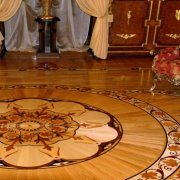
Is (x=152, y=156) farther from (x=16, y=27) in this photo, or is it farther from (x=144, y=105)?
(x=16, y=27)

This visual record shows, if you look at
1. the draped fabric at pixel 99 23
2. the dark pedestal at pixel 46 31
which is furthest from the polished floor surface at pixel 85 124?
the dark pedestal at pixel 46 31

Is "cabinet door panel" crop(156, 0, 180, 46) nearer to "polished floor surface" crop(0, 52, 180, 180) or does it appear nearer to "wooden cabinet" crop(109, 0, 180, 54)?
"wooden cabinet" crop(109, 0, 180, 54)

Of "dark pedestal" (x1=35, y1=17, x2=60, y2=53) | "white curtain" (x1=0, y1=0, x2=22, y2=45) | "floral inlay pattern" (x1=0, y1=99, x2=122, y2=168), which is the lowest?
"floral inlay pattern" (x1=0, y1=99, x2=122, y2=168)

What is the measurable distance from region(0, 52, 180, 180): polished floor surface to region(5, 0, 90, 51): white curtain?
1.04 m

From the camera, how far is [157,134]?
128 inches

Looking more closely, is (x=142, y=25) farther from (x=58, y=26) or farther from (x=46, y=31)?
(x=46, y=31)

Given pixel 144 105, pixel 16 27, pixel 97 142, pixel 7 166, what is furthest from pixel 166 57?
pixel 16 27

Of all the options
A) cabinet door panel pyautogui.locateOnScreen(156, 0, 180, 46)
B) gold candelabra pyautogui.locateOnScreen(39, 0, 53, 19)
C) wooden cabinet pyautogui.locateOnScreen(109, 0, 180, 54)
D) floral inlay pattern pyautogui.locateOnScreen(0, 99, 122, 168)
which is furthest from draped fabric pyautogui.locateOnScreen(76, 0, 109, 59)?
floral inlay pattern pyautogui.locateOnScreen(0, 99, 122, 168)

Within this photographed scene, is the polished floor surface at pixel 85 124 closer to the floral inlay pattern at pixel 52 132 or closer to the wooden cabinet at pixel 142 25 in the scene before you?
the floral inlay pattern at pixel 52 132

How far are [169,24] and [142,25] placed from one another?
1.64 ft

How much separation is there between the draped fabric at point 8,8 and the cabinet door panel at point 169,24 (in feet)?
8.20

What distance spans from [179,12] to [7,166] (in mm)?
4440

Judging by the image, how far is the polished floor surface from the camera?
8.73 feet

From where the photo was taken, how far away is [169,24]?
5996mm
